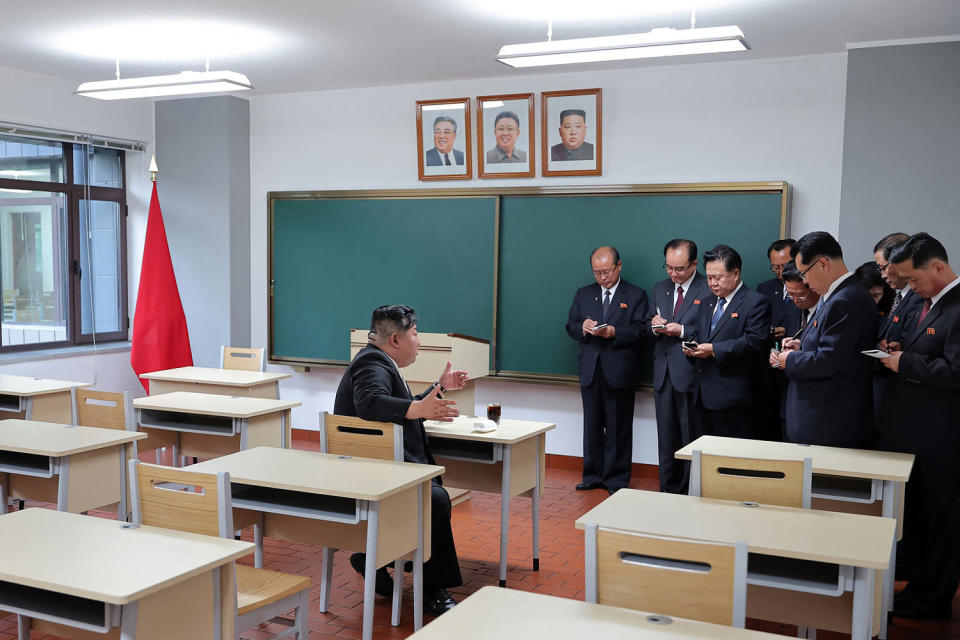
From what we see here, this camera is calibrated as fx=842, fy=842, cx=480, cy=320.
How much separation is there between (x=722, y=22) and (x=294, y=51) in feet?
10.1

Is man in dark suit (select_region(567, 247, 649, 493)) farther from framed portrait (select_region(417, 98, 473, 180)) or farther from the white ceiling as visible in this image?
the white ceiling

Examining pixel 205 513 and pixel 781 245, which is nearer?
pixel 205 513

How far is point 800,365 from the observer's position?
3854 mm

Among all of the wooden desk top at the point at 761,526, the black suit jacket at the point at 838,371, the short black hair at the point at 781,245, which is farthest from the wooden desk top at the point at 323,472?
the short black hair at the point at 781,245

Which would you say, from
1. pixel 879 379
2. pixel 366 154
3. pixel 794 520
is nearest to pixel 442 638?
pixel 794 520

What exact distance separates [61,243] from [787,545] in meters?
7.29

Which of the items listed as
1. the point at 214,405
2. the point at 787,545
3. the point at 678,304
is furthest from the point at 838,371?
the point at 214,405

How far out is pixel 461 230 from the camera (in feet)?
23.6

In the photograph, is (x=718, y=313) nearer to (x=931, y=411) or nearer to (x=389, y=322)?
(x=931, y=411)

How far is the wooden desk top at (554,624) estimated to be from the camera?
6.08ft

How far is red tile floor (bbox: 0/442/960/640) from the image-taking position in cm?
379

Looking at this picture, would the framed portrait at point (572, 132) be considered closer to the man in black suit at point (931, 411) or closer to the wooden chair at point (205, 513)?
the man in black suit at point (931, 411)

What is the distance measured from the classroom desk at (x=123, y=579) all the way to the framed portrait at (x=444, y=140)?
16.7 feet

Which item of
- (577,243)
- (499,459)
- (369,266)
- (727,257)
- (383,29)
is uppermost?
(383,29)
